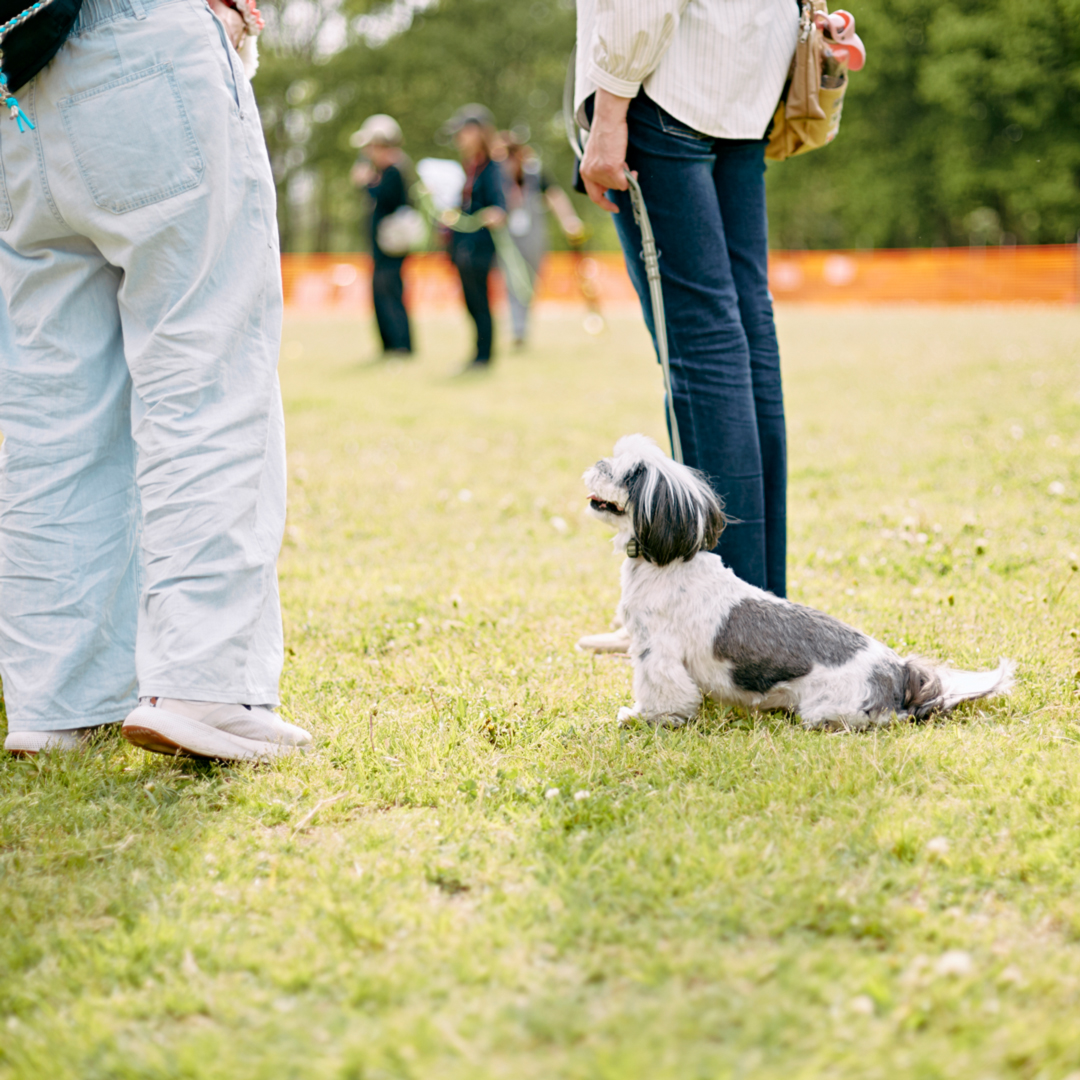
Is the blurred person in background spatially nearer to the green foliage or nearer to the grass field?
the grass field

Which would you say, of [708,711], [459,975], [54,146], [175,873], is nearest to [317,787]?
[175,873]

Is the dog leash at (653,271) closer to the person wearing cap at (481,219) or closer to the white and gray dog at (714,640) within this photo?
the white and gray dog at (714,640)

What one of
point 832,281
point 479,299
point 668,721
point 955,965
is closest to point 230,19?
point 668,721

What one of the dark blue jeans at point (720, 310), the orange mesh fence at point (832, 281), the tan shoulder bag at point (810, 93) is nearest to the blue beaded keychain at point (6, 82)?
the dark blue jeans at point (720, 310)

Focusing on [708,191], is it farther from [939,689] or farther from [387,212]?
[387,212]

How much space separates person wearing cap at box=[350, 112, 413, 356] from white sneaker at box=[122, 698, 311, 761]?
10.8 metres

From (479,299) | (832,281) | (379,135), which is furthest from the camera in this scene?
(832,281)

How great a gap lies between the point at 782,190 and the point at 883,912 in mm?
44603

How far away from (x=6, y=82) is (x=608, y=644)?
2222 millimetres

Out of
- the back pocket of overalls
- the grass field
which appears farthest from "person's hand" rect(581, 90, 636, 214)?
the grass field

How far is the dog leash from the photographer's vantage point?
3.12 m

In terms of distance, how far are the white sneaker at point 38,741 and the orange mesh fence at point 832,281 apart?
828 inches

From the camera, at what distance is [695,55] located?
301cm

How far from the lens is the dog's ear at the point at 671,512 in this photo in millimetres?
2801
